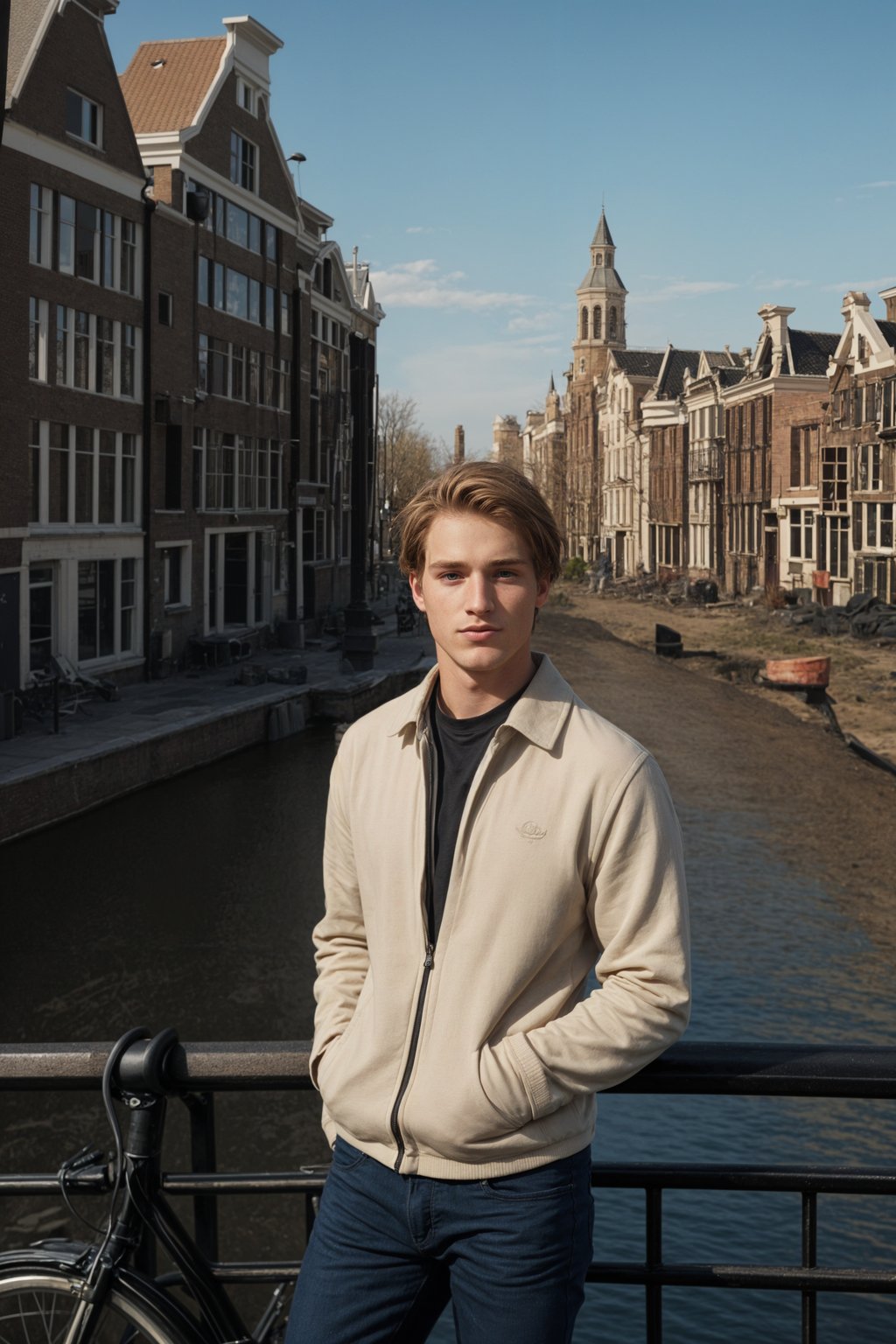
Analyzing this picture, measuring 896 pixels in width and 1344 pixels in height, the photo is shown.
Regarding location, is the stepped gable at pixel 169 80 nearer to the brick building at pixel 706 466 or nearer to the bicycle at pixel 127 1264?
the brick building at pixel 706 466

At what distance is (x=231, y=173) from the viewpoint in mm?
37000

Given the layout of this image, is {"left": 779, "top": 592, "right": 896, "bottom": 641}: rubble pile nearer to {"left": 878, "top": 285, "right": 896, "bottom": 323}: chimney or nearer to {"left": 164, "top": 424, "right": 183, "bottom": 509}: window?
{"left": 878, "top": 285, "right": 896, "bottom": 323}: chimney

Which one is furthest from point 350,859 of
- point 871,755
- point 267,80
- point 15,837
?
point 267,80

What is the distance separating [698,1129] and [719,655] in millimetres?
33287

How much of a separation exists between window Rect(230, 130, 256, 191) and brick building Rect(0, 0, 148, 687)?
774 centimetres

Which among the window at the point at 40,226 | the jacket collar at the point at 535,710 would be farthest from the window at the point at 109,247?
the jacket collar at the point at 535,710

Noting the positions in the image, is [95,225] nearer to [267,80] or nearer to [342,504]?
[267,80]

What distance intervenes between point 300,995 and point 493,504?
45.0 feet

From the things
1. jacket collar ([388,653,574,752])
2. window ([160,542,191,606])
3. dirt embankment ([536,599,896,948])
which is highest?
window ([160,542,191,606])

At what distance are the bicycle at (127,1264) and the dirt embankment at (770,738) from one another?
15871 millimetres

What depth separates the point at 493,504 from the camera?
2574 mm

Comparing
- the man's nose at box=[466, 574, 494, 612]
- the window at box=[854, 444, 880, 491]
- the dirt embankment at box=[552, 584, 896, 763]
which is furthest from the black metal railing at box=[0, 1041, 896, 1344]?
the window at box=[854, 444, 880, 491]

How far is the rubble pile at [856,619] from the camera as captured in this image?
1752 inches

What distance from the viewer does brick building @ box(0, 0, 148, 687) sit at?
2470 centimetres
